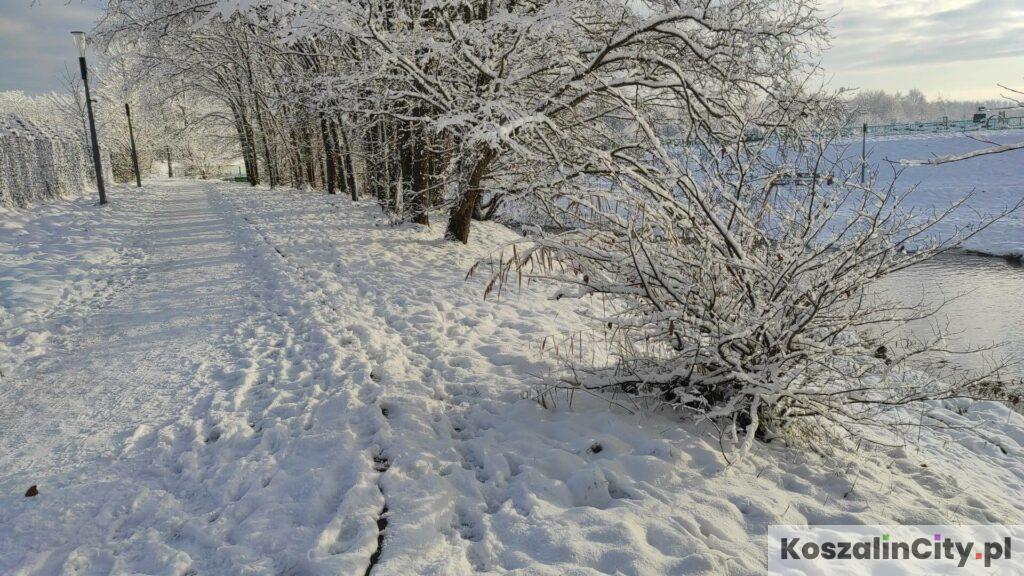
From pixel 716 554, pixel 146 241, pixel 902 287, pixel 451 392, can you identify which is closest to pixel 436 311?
pixel 451 392

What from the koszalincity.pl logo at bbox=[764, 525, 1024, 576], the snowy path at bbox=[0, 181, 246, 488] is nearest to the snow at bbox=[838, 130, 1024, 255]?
the koszalincity.pl logo at bbox=[764, 525, 1024, 576]

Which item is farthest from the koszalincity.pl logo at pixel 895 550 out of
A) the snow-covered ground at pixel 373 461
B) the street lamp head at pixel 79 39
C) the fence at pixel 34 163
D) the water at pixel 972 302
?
the street lamp head at pixel 79 39

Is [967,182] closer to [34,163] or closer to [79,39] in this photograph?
[79,39]

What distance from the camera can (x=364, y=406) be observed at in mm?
3885

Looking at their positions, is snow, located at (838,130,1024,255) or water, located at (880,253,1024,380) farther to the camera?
snow, located at (838,130,1024,255)

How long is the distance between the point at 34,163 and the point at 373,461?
650 inches

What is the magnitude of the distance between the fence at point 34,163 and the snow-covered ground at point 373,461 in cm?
868

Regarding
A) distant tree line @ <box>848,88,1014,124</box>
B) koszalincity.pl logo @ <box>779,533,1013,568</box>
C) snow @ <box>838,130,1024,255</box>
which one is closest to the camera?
koszalincity.pl logo @ <box>779,533,1013,568</box>

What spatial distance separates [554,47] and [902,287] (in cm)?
1032

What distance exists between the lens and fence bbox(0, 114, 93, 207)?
1235cm

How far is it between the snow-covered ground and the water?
2.37 m

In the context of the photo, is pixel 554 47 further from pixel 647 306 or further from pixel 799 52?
pixel 647 306

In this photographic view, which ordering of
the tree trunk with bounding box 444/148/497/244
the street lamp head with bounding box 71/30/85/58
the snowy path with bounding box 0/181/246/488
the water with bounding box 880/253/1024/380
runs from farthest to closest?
1. the street lamp head with bounding box 71/30/85/58
2. the tree trunk with bounding box 444/148/497/244
3. the water with bounding box 880/253/1024/380
4. the snowy path with bounding box 0/181/246/488

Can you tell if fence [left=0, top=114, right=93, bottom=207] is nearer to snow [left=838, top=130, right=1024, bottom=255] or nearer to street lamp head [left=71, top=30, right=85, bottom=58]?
street lamp head [left=71, top=30, right=85, bottom=58]
